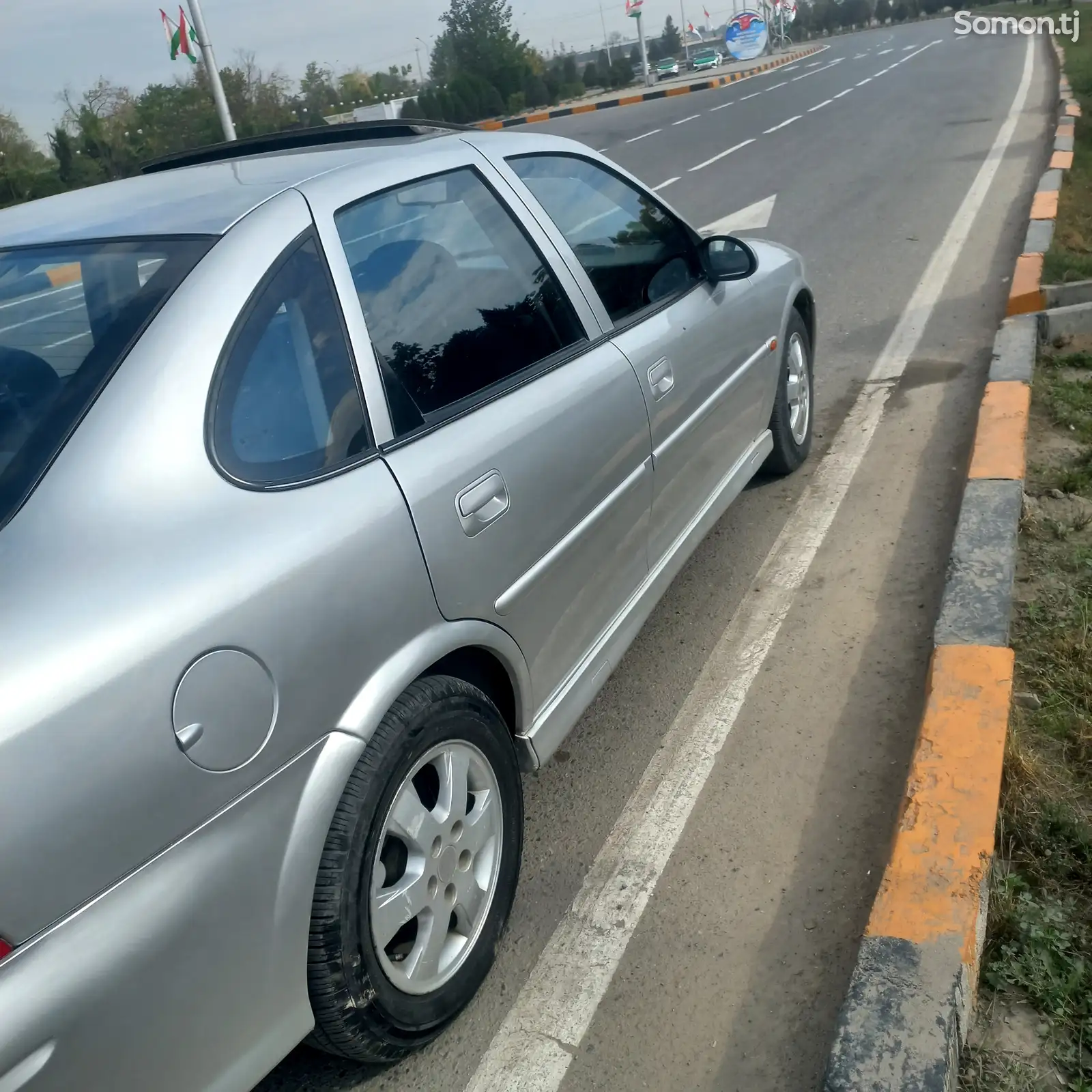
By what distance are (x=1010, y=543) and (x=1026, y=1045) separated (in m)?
1.96

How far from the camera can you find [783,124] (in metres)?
19.9

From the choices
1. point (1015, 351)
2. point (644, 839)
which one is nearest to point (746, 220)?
point (1015, 351)

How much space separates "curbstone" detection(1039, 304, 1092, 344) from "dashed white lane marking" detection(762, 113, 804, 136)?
46.7 ft

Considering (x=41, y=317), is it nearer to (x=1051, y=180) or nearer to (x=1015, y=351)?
(x=1015, y=351)

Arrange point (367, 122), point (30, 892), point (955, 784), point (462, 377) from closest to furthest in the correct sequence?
point (30, 892) < point (462, 377) < point (955, 784) < point (367, 122)

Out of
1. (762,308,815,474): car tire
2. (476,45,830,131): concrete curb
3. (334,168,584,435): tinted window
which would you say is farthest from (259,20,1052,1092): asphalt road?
(476,45,830,131): concrete curb

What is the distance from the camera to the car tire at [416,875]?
1855 mm

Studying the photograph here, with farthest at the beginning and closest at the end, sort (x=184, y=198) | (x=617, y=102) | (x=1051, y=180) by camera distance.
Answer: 1. (x=617, y=102)
2. (x=1051, y=180)
3. (x=184, y=198)

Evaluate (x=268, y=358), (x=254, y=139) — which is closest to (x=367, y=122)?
(x=254, y=139)

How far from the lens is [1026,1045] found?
204cm

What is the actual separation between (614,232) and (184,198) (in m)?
1.46

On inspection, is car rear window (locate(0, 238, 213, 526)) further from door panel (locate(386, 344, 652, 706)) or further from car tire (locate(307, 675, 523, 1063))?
car tire (locate(307, 675, 523, 1063))

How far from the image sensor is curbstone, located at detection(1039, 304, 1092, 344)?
5695 mm

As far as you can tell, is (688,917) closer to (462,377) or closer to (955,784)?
(955,784)
